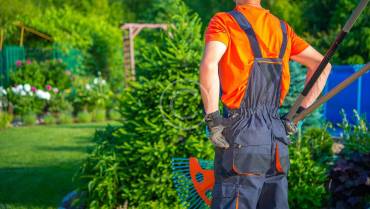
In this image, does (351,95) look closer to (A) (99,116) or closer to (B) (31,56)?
(A) (99,116)

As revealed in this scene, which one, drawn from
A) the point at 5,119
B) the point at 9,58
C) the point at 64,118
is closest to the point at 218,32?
the point at 5,119

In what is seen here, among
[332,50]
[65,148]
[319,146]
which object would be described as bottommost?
[65,148]

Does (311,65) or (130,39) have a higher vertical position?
(130,39)

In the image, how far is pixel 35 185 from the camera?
6906 mm

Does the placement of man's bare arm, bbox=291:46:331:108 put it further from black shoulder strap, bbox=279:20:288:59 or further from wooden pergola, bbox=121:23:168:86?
wooden pergola, bbox=121:23:168:86

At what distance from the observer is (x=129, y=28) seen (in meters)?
18.1

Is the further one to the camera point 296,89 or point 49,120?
point 49,120

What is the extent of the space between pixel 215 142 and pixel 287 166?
0.54 meters

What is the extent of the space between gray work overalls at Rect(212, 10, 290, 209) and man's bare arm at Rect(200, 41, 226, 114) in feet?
0.55

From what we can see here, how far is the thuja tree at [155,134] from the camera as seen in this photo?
194 inches

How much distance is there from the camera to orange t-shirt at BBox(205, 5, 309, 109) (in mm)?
2920

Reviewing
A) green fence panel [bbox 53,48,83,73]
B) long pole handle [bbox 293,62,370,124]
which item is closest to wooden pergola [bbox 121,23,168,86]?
green fence panel [bbox 53,48,83,73]

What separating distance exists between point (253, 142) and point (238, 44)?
0.56 meters

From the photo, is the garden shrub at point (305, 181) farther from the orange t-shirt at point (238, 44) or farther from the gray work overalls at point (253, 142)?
the orange t-shirt at point (238, 44)
